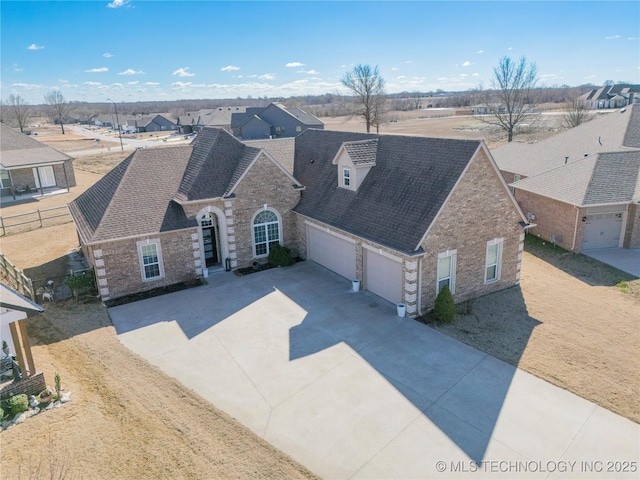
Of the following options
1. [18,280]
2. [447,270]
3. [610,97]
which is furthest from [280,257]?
[610,97]

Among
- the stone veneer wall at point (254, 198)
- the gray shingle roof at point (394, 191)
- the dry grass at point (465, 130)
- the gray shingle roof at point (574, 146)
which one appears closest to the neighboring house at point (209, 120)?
the dry grass at point (465, 130)

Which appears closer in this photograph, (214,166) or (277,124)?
(214,166)

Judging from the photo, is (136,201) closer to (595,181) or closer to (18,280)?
(18,280)

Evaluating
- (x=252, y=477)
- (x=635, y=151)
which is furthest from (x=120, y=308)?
(x=635, y=151)

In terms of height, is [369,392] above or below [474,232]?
below

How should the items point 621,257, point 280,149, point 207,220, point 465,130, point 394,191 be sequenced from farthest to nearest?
point 465,130 < point 280,149 < point 621,257 < point 207,220 < point 394,191

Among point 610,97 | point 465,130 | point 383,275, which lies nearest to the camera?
point 383,275

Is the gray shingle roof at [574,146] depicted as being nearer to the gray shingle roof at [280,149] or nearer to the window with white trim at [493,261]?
the window with white trim at [493,261]
